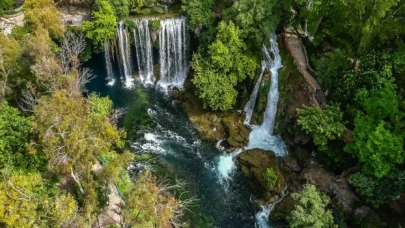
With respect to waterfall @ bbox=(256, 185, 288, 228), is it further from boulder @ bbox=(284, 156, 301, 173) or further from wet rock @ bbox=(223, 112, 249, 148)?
wet rock @ bbox=(223, 112, 249, 148)

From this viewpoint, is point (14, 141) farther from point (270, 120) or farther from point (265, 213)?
point (270, 120)

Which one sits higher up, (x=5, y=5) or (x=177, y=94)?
(x=5, y=5)

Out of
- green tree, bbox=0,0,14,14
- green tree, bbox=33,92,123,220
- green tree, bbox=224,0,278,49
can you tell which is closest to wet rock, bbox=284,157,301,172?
green tree, bbox=224,0,278,49

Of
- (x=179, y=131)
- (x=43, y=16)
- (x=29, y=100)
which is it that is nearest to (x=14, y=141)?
(x=29, y=100)

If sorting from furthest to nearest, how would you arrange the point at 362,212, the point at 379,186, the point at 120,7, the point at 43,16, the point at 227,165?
1. the point at 120,7
2. the point at 227,165
3. the point at 43,16
4. the point at 362,212
5. the point at 379,186

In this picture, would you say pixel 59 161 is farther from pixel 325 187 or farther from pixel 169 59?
pixel 169 59
